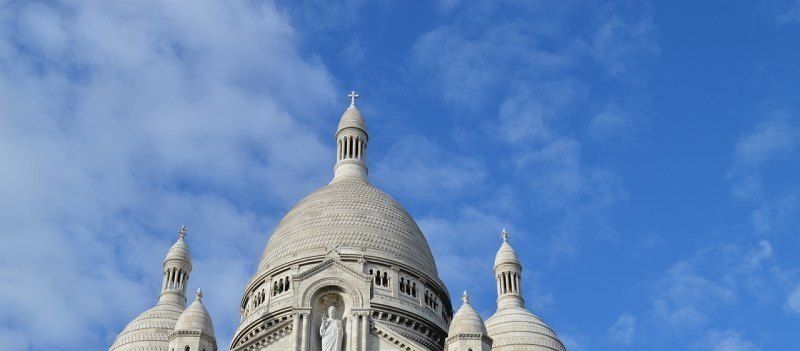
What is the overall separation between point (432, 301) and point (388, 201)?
22.8ft

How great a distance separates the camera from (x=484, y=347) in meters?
42.3

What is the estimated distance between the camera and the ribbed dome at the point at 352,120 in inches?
2643

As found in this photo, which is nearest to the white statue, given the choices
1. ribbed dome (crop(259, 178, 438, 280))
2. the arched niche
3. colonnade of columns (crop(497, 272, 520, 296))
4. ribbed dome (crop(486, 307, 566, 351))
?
the arched niche

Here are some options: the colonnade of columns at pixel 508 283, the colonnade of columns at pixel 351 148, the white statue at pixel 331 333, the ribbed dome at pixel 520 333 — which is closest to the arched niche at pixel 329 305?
the white statue at pixel 331 333

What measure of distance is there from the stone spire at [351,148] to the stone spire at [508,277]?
960 centimetres

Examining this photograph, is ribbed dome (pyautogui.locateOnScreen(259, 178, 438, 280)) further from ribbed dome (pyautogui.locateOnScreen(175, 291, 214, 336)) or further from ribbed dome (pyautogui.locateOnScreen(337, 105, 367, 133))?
ribbed dome (pyautogui.locateOnScreen(175, 291, 214, 336))

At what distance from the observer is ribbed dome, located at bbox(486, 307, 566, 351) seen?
5225 cm

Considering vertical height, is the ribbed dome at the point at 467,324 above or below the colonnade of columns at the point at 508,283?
below

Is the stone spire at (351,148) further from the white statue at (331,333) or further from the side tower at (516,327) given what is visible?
the white statue at (331,333)

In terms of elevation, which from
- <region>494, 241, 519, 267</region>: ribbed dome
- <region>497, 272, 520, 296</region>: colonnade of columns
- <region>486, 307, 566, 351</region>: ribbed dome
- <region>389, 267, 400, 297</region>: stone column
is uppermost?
<region>494, 241, 519, 267</region>: ribbed dome

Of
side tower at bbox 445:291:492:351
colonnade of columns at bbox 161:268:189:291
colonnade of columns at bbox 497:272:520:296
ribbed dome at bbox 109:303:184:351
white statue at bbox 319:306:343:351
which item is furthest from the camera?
colonnade of columns at bbox 161:268:189:291

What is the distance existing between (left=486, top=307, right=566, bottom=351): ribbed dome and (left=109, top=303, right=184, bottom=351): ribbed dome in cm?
1529

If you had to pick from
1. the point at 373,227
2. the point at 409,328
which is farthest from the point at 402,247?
the point at 409,328

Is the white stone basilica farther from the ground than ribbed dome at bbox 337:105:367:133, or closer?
closer
